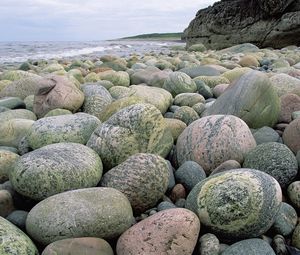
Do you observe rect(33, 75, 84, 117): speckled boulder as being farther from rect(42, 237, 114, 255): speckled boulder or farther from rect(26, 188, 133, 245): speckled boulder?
rect(42, 237, 114, 255): speckled boulder

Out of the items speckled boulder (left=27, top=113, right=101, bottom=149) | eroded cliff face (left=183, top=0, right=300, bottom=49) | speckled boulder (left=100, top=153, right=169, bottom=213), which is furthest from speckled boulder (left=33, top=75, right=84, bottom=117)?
eroded cliff face (left=183, top=0, right=300, bottom=49)

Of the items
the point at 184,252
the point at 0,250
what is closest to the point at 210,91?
the point at 184,252

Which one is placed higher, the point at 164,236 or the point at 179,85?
the point at 179,85

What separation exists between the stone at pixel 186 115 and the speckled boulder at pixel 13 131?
1.20 m

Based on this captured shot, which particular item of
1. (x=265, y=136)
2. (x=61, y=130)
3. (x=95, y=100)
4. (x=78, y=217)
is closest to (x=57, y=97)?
(x=95, y=100)

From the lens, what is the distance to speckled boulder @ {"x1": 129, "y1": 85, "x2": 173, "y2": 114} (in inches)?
149

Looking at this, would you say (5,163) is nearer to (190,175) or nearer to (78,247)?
(78,247)

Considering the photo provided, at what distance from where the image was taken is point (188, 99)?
A: 13.0 ft

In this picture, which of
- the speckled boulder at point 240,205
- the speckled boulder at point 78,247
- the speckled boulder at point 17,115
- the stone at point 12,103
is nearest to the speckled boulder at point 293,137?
the speckled boulder at point 240,205

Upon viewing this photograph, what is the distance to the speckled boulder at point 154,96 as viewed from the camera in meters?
3.78

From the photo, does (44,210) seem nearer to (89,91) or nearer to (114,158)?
(114,158)

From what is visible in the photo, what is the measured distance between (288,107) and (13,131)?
2.19m

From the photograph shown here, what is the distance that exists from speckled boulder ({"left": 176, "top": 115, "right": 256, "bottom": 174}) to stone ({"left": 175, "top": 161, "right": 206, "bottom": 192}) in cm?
16

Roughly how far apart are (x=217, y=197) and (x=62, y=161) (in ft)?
2.85
